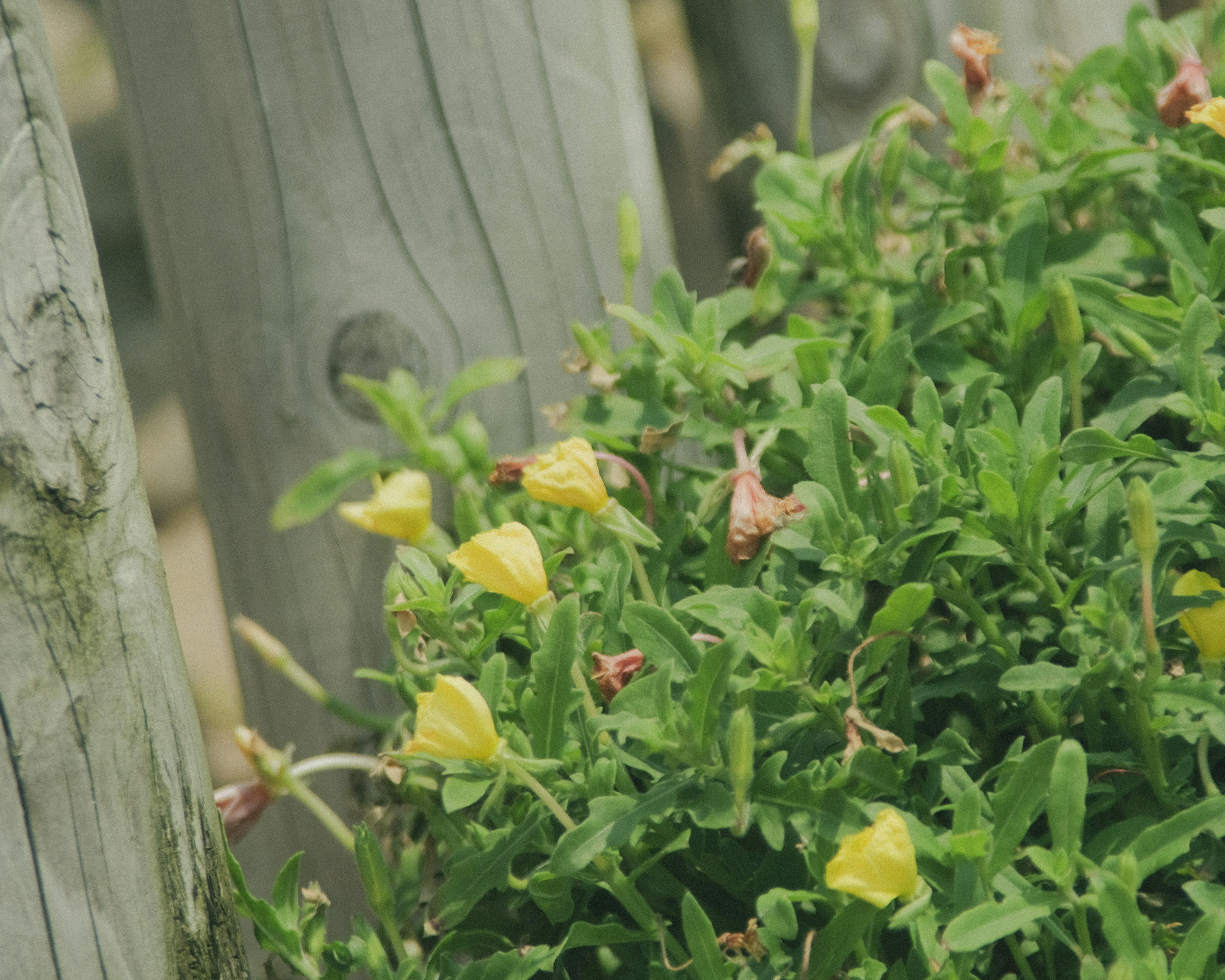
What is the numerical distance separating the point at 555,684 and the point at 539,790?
0.24 ft

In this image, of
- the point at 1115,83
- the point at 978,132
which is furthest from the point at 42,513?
the point at 1115,83

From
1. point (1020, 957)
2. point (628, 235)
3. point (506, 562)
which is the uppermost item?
point (628, 235)

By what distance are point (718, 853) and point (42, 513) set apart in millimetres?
533

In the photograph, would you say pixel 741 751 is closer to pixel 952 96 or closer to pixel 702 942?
pixel 702 942

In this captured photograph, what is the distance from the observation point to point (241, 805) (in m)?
1.01

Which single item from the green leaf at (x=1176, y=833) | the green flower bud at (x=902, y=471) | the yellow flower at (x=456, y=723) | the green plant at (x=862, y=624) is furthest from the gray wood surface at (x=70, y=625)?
Answer: the green leaf at (x=1176, y=833)

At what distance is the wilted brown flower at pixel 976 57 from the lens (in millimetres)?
1046

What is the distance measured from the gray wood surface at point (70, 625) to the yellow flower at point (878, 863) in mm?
486

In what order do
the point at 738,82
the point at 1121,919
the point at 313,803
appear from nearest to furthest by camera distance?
1. the point at 1121,919
2. the point at 313,803
3. the point at 738,82

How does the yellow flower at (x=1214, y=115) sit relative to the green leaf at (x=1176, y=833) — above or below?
above

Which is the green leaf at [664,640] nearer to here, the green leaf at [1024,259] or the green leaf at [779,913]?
the green leaf at [779,913]

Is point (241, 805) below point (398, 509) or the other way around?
below

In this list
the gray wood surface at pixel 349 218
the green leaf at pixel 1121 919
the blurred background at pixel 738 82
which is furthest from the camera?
the blurred background at pixel 738 82

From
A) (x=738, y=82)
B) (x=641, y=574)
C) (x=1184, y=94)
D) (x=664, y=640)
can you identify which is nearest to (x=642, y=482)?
(x=641, y=574)
